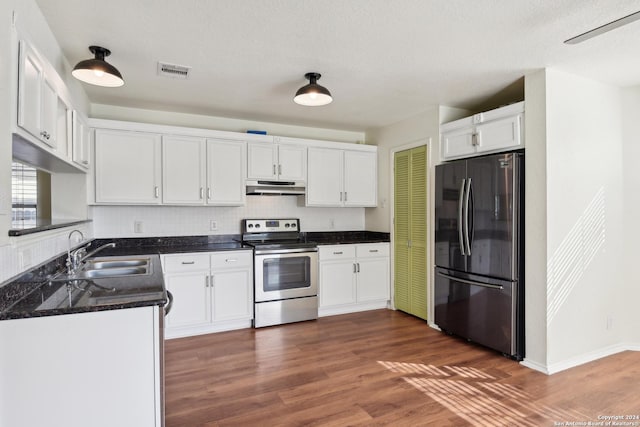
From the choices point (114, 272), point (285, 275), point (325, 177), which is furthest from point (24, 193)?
point (325, 177)

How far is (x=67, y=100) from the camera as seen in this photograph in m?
2.62

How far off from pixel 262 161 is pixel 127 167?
141 centimetres

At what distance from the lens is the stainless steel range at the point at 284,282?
13.0 feet

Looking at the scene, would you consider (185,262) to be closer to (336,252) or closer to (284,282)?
(284,282)

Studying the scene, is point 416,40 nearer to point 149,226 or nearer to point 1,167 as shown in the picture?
point 1,167

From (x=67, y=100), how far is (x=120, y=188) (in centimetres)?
122

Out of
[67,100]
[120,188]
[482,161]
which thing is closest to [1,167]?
[67,100]

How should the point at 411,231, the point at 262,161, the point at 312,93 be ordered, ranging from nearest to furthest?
the point at 312,93
the point at 262,161
the point at 411,231

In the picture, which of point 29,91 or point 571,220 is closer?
point 29,91

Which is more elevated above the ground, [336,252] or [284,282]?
[336,252]

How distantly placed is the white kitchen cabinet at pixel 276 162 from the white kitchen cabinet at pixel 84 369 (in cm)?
276

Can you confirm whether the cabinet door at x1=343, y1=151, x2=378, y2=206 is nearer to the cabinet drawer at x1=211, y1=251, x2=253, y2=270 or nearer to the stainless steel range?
the stainless steel range

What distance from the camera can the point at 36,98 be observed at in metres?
1.89

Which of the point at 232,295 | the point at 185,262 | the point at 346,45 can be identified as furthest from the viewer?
the point at 232,295
